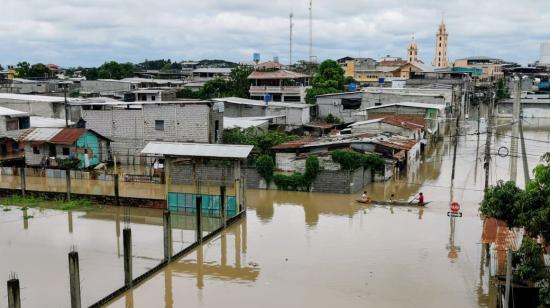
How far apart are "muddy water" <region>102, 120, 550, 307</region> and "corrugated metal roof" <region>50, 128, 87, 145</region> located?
11.2 metres

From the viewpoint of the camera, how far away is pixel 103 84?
58.9 metres

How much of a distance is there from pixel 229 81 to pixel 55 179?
27715mm

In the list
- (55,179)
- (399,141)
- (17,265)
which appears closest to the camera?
(17,265)

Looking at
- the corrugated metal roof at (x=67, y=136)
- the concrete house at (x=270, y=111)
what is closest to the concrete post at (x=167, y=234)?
the corrugated metal roof at (x=67, y=136)

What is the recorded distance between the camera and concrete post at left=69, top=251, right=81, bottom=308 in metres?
11.1

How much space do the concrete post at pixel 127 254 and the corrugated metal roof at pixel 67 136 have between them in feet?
57.4

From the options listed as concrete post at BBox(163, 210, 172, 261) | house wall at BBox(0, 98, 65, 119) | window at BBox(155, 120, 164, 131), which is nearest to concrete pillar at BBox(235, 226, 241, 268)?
concrete post at BBox(163, 210, 172, 261)

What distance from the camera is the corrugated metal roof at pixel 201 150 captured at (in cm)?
1888

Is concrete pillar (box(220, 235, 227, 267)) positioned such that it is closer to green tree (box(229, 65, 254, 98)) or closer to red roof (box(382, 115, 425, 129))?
red roof (box(382, 115, 425, 129))

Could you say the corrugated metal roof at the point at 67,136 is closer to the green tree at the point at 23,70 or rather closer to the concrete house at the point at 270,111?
the concrete house at the point at 270,111

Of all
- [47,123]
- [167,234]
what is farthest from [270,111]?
[167,234]

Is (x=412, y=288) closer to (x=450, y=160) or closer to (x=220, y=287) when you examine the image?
(x=220, y=287)

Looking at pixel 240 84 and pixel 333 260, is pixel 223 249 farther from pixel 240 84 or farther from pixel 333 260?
pixel 240 84

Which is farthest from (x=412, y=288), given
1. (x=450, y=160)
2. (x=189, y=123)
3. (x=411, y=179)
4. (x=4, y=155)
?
(x=4, y=155)
